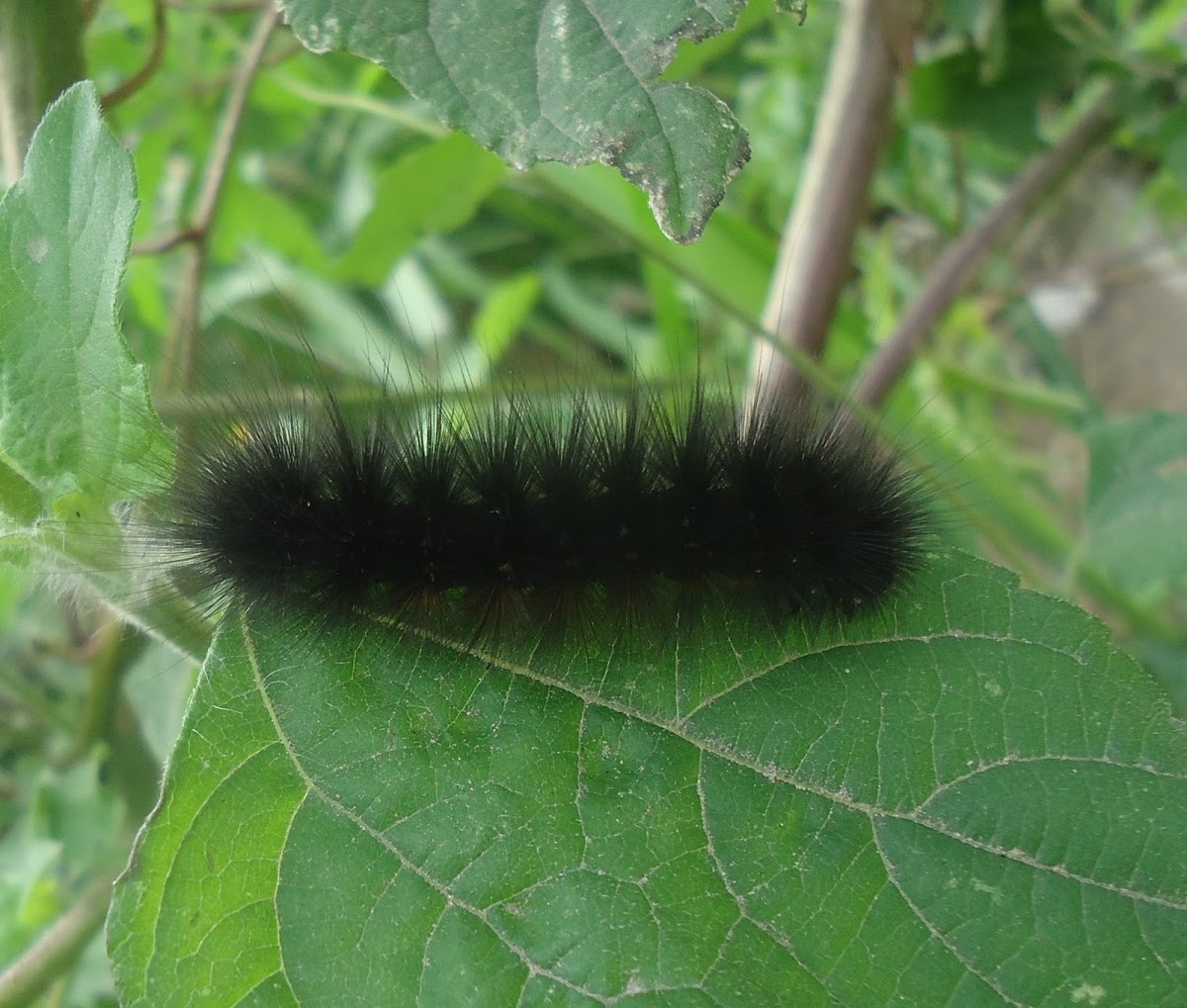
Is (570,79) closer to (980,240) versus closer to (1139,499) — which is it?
(980,240)

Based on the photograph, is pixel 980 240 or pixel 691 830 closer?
pixel 691 830

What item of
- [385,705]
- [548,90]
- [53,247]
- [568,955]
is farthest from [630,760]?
[53,247]

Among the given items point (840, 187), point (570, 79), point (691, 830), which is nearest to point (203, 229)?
point (570, 79)

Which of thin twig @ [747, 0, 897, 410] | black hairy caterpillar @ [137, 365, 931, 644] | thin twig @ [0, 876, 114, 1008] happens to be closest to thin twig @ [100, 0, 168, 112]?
black hairy caterpillar @ [137, 365, 931, 644]

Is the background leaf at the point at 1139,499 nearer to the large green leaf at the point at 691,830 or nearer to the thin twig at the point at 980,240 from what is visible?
the thin twig at the point at 980,240

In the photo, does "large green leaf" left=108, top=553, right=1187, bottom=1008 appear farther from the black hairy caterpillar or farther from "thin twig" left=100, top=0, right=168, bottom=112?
"thin twig" left=100, top=0, right=168, bottom=112

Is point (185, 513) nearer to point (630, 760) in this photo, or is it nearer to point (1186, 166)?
point (630, 760)
